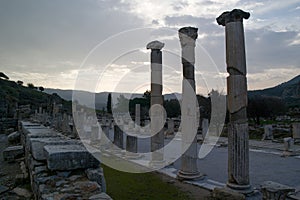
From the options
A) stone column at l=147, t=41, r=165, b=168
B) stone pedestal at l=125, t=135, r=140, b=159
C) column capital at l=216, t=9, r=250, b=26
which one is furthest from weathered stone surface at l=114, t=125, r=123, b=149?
column capital at l=216, t=9, r=250, b=26

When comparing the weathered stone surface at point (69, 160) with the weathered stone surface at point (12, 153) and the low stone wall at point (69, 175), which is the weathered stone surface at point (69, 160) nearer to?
the low stone wall at point (69, 175)

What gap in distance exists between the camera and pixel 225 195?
648cm

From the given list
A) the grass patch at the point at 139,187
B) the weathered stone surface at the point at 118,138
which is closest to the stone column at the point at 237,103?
the grass patch at the point at 139,187

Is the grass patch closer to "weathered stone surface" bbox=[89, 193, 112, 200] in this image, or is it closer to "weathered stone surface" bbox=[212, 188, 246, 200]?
"weathered stone surface" bbox=[212, 188, 246, 200]

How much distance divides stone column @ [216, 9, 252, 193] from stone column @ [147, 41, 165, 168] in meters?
4.31

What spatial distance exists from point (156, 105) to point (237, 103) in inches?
176

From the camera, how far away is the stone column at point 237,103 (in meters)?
6.59

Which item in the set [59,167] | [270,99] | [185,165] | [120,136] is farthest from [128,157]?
[270,99]

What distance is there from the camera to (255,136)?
22.6 metres

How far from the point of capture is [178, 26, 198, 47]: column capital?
8578 millimetres

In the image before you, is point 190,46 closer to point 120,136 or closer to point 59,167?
point 59,167

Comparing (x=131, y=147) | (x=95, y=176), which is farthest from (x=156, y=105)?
(x=95, y=176)

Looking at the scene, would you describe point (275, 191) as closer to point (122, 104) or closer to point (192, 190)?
point (192, 190)

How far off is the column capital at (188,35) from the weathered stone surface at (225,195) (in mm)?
4558
